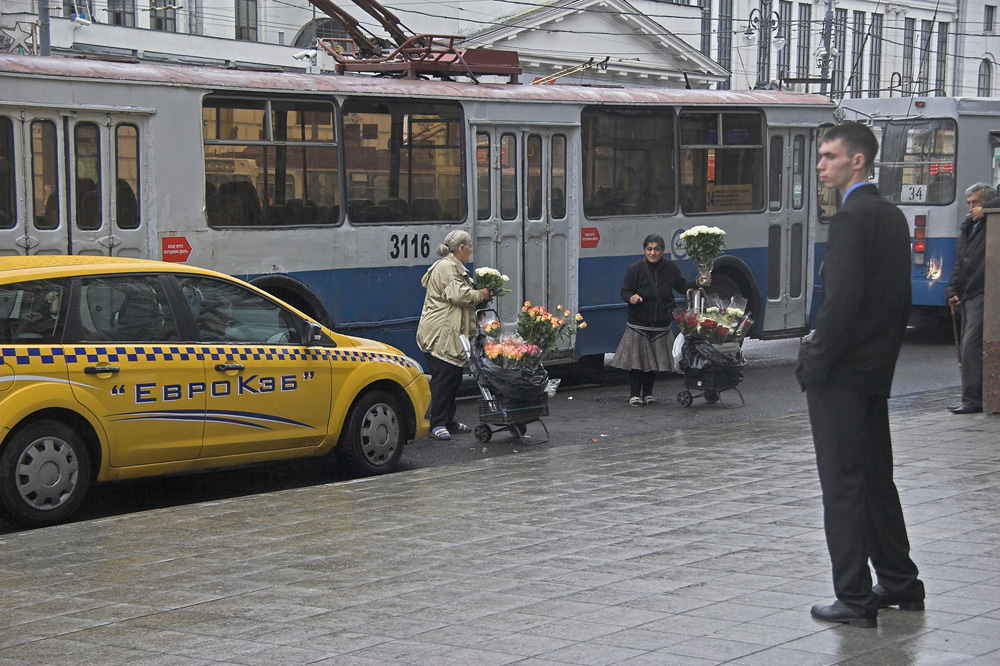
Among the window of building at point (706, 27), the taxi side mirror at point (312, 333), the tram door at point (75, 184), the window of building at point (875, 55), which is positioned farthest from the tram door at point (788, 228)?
the window of building at point (875, 55)

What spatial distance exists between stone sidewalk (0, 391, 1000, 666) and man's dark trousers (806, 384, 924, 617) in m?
0.17

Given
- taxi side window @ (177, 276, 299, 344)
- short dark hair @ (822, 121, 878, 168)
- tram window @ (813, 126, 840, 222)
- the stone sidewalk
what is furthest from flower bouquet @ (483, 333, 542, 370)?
tram window @ (813, 126, 840, 222)

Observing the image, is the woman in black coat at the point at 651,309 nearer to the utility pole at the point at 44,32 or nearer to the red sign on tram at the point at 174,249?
the red sign on tram at the point at 174,249

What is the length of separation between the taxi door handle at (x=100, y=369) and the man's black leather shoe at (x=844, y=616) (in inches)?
179

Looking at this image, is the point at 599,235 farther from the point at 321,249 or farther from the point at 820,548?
the point at 820,548

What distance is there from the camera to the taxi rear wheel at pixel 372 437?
371 inches

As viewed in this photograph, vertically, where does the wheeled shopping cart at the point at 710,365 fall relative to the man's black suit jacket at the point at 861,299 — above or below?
below

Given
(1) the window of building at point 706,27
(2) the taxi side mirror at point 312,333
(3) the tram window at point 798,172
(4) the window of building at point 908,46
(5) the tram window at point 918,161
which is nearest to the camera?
(2) the taxi side mirror at point 312,333

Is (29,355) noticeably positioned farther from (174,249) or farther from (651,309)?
(651,309)

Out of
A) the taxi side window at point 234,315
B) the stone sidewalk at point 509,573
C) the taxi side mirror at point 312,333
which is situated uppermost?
the taxi side window at point 234,315

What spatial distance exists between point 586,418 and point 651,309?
133cm

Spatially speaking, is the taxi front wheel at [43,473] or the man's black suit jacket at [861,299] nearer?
the man's black suit jacket at [861,299]

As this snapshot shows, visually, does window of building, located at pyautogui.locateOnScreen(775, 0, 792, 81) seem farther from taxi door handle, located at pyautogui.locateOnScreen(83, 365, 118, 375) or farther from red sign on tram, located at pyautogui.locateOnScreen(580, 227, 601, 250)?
taxi door handle, located at pyautogui.locateOnScreen(83, 365, 118, 375)

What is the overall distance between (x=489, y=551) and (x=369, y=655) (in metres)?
1.79
